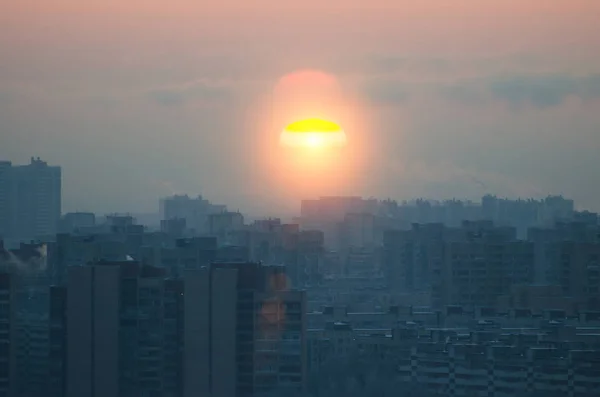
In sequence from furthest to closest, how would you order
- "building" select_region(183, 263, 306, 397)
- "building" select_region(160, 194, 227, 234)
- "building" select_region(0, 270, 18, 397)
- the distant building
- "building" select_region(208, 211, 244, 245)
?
"building" select_region(160, 194, 227, 234)
the distant building
"building" select_region(208, 211, 244, 245)
"building" select_region(0, 270, 18, 397)
"building" select_region(183, 263, 306, 397)

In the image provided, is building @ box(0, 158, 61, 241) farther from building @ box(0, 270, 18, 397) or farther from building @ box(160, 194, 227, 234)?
building @ box(0, 270, 18, 397)

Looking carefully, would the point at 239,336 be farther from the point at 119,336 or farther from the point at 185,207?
the point at 185,207

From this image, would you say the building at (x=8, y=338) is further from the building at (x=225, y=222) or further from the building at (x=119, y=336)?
the building at (x=225, y=222)

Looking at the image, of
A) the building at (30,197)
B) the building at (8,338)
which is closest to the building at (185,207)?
the building at (30,197)

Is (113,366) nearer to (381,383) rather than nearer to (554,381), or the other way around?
(381,383)

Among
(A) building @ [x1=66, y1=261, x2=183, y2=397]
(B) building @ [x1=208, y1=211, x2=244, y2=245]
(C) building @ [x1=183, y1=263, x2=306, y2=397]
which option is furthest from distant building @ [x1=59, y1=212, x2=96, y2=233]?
(C) building @ [x1=183, y1=263, x2=306, y2=397]

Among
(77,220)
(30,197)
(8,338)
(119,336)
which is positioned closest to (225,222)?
(77,220)
